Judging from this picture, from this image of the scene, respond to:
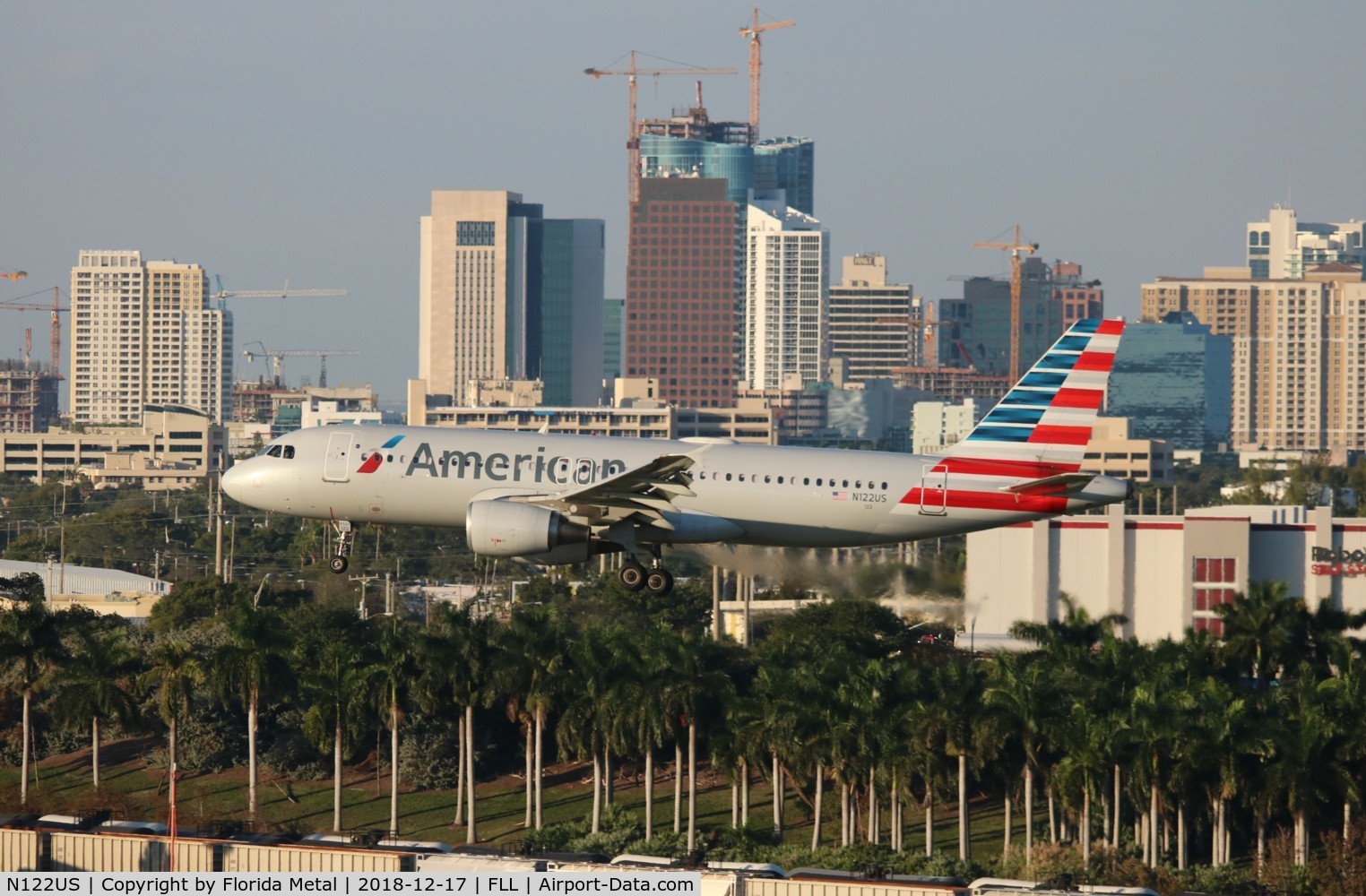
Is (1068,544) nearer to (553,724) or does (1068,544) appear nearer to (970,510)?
(553,724)

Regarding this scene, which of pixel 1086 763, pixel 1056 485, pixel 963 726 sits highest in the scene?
pixel 1056 485

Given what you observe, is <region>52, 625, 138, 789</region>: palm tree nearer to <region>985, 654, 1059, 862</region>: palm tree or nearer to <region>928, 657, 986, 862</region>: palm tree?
<region>928, 657, 986, 862</region>: palm tree

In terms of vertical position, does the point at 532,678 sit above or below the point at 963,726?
above

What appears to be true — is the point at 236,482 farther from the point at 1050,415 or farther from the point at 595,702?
the point at 1050,415

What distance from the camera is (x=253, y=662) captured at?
91.3 meters

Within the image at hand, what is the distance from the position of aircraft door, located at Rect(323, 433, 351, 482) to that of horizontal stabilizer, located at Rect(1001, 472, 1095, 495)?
2010cm

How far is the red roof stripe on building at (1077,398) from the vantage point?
220 ft

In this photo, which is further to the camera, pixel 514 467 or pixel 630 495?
pixel 514 467

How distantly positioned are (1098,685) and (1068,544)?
54.2 meters

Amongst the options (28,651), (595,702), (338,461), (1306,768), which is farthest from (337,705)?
(1306,768)

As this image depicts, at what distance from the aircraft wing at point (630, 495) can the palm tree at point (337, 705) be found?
96.9 feet

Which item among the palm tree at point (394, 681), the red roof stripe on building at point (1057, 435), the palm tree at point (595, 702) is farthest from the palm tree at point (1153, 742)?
the palm tree at point (394, 681)

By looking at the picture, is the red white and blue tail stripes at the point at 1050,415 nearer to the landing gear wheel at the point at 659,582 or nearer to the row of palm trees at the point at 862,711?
the landing gear wheel at the point at 659,582

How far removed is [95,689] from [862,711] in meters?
34.8
